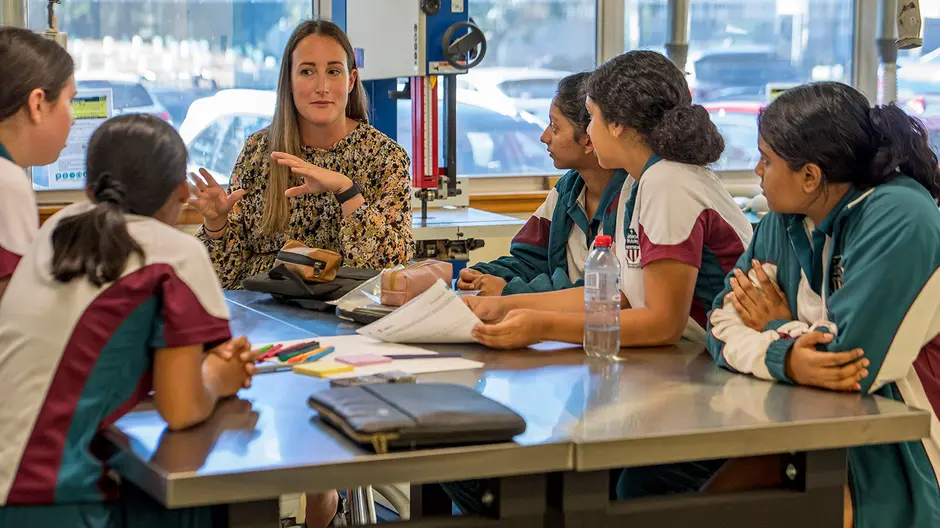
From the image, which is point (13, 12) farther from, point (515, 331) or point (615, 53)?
point (515, 331)

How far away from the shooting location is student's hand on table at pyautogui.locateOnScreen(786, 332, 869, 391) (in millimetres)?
1721

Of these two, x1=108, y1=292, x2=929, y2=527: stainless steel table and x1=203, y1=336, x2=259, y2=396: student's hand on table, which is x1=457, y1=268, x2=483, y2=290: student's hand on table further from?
x1=203, y1=336, x2=259, y2=396: student's hand on table

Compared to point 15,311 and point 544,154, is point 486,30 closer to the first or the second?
point 544,154

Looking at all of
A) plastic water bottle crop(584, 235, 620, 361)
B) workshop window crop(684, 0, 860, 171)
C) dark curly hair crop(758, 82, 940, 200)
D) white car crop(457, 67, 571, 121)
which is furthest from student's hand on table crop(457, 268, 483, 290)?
workshop window crop(684, 0, 860, 171)

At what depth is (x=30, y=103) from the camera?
Answer: 2033 millimetres

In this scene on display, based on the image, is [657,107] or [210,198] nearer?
[657,107]

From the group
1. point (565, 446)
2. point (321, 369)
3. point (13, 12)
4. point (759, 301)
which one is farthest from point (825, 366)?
point (13, 12)

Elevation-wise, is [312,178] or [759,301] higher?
[312,178]

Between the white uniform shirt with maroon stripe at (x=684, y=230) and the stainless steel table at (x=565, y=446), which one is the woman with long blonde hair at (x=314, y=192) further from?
the stainless steel table at (x=565, y=446)

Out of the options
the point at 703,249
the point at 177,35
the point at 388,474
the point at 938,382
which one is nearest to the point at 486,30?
the point at 177,35

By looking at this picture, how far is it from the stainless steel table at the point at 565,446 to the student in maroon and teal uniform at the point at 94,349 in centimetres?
6

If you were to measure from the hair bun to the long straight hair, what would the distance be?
1.44 metres

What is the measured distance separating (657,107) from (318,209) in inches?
44.8

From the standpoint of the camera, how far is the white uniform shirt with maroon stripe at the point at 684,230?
6.83 feet
